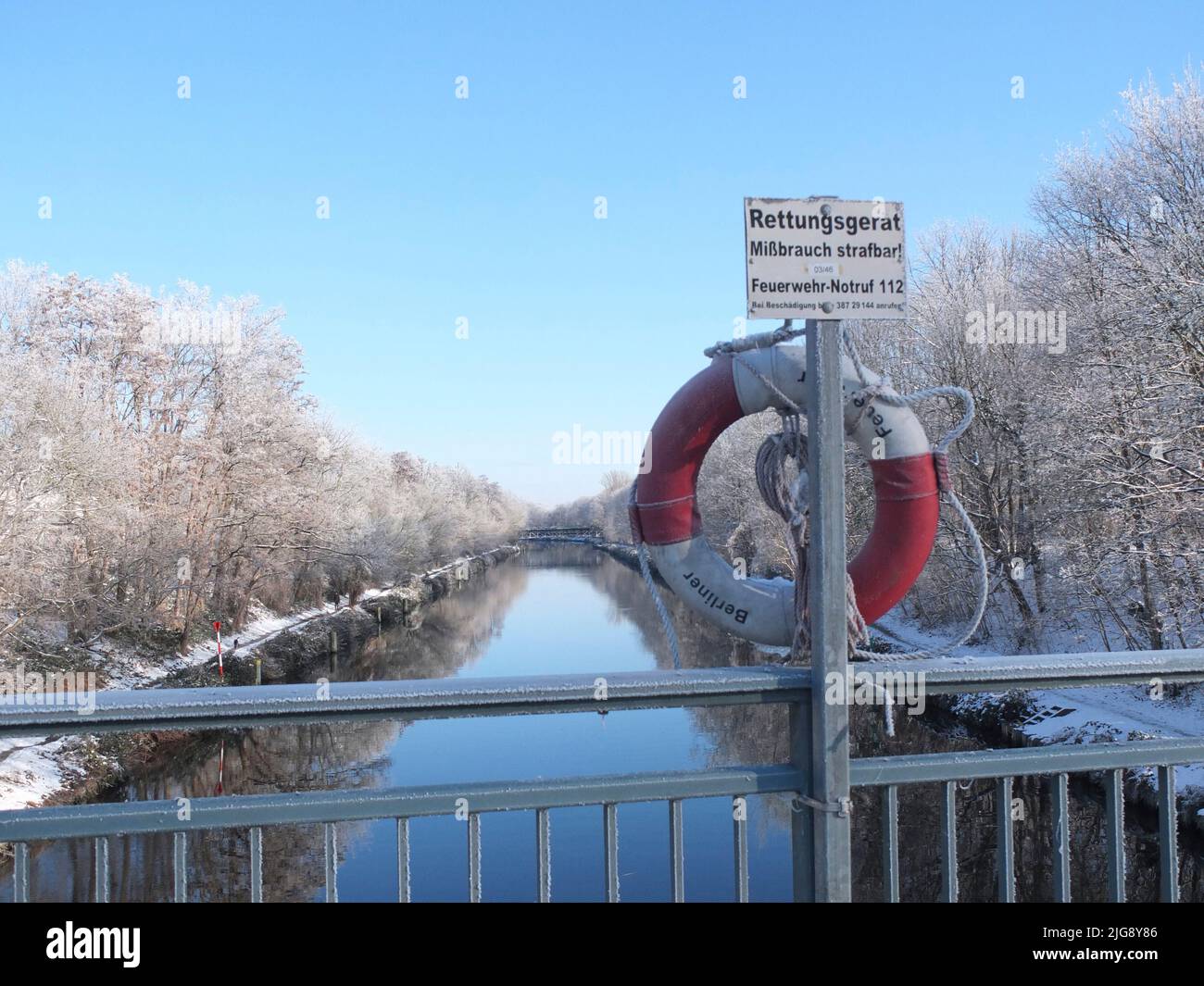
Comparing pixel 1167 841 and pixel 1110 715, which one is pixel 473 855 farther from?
pixel 1110 715

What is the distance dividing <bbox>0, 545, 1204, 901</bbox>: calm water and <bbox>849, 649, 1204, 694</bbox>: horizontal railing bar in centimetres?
244

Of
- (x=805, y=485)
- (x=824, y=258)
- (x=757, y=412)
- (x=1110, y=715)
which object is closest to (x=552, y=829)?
(x=805, y=485)

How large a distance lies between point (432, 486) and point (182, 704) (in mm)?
52403

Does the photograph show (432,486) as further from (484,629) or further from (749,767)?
(749,767)

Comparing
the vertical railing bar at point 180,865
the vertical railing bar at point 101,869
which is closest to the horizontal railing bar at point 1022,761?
the vertical railing bar at point 180,865

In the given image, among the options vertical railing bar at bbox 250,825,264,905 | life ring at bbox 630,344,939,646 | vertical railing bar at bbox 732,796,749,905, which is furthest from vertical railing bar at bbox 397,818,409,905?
life ring at bbox 630,344,939,646

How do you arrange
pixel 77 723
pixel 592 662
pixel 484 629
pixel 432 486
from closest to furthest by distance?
pixel 77 723, pixel 592 662, pixel 484 629, pixel 432 486

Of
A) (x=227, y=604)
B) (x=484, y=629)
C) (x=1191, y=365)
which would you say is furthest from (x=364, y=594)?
(x=1191, y=365)

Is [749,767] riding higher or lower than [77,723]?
lower

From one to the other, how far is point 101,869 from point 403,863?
53cm

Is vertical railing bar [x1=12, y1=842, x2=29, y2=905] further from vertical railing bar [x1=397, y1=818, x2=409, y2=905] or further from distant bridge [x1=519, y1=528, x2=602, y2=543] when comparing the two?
distant bridge [x1=519, y1=528, x2=602, y2=543]

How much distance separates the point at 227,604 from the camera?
2133 cm

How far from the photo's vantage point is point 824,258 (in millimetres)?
2111

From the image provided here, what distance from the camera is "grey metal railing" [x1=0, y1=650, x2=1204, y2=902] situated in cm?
179
